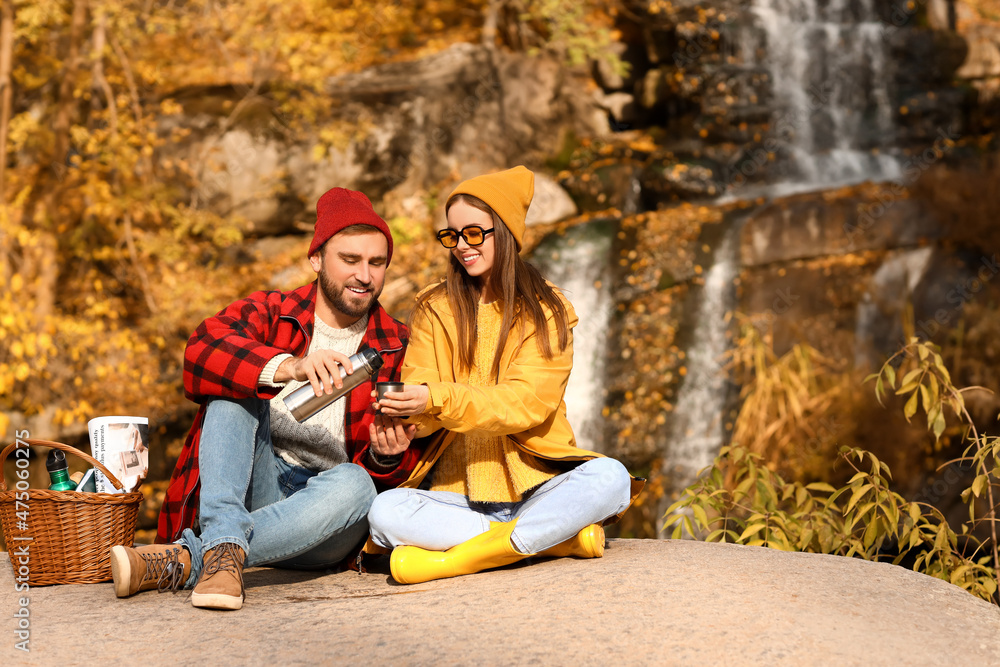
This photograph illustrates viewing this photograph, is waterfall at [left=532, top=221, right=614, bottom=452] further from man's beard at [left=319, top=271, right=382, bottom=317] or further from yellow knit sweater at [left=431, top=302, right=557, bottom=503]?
man's beard at [left=319, top=271, right=382, bottom=317]

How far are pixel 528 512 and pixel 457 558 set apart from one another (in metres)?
0.30

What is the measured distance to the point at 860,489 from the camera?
129 inches

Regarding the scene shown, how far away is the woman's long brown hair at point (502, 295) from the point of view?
298 cm

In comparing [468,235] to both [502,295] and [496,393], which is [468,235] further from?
[496,393]

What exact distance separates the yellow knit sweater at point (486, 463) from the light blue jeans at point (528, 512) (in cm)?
6

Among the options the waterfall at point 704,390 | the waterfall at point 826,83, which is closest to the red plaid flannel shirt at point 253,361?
the waterfall at point 704,390

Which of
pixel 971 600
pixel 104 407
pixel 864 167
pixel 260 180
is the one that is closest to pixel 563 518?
pixel 971 600

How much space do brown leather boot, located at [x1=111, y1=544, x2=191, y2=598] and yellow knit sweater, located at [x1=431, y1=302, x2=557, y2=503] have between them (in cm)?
90

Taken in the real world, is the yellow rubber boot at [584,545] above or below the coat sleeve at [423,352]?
below

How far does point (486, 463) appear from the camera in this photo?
3014 mm

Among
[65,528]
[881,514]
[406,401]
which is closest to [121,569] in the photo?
[65,528]

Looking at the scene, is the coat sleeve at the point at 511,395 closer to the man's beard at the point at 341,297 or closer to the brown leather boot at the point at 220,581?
the man's beard at the point at 341,297

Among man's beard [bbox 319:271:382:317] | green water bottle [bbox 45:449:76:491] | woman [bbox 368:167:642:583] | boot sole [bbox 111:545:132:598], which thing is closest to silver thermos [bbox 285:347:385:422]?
woman [bbox 368:167:642:583]

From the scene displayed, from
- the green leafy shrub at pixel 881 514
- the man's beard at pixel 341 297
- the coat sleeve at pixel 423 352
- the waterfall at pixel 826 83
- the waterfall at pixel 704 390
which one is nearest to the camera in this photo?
the coat sleeve at pixel 423 352
